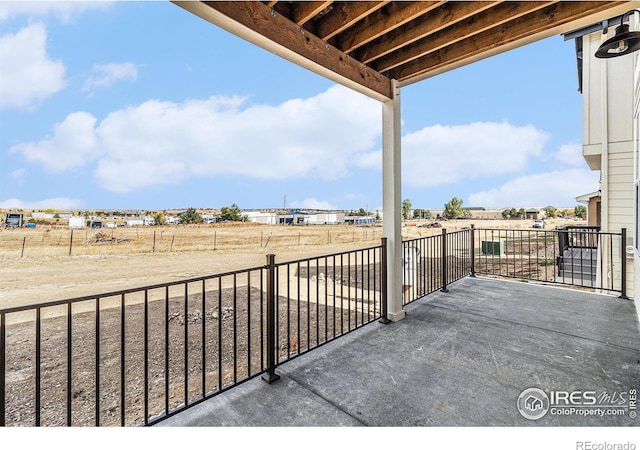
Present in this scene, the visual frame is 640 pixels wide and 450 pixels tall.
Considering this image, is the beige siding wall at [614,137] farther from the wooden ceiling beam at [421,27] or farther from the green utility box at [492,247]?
the wooden ceiling beam at [421,27]

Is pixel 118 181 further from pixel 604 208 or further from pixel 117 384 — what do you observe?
pixel 604 208

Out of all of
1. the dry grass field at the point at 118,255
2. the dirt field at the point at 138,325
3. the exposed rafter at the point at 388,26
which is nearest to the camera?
the exposed rafter at the point at 388,26

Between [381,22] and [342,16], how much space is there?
0.30 metres

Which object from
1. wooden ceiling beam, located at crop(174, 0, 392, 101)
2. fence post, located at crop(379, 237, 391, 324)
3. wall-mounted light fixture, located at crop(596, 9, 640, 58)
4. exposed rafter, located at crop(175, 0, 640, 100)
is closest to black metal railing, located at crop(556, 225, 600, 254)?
wall-mounted light fixture, located at crop(596, 9, 640, 58)

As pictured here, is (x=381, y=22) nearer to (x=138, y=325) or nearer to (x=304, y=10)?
(x=304, y=10)

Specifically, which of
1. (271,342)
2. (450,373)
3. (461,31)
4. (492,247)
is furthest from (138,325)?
(492,247)

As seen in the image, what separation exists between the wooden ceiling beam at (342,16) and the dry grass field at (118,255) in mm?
6699

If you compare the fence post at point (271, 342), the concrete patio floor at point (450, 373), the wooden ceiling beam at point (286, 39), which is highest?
the wooden ceiling beam at point (286, 39)

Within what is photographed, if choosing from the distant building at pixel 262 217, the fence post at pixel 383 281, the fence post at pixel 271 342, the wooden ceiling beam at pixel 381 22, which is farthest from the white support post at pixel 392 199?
the distant building at pixel 262 217

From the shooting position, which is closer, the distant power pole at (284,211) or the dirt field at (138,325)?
the dirt field at (138,325)

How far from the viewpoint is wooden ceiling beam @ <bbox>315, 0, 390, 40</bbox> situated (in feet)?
6.42

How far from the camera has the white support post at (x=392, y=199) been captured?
9.75 ft
